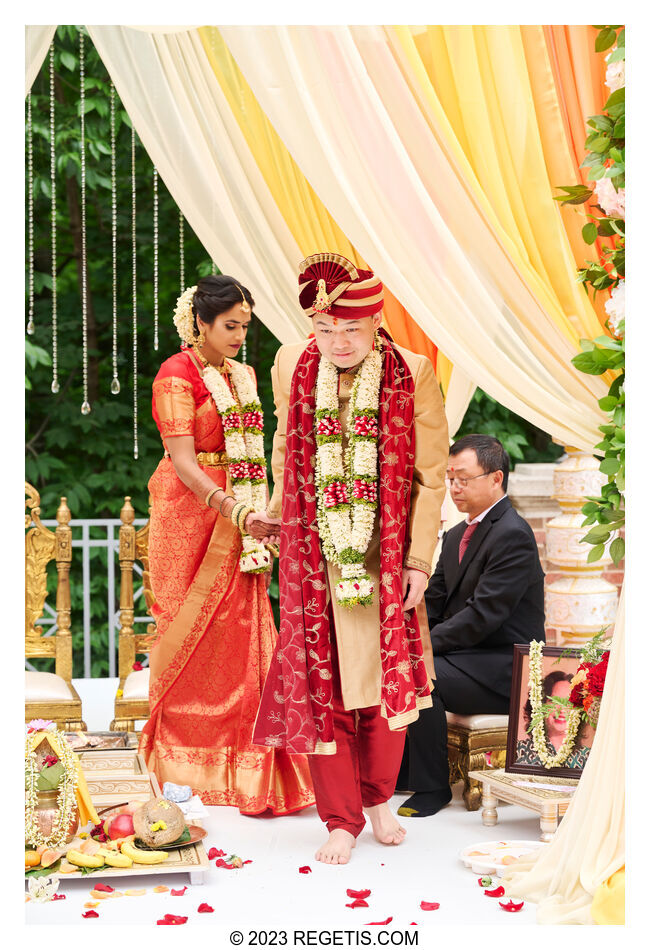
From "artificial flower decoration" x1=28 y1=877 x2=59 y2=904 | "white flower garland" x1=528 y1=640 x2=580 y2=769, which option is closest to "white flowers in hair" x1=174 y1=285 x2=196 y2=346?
"white flower garland" x1=528 y1=640 x2=580 y2=769

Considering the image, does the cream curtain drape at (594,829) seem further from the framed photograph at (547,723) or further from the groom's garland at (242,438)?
the groom's garland at (242,438)

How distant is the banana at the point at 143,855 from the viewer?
10.1 feet

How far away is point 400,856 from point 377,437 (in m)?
1.20

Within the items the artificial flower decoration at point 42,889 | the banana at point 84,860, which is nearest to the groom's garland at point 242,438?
the banana at point 84,860

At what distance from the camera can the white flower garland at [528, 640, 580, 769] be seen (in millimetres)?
3428

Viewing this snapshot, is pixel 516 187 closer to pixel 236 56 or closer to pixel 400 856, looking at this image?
pixel 236 56

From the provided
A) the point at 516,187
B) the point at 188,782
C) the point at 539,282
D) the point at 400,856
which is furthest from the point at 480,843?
→ the point at 516,187

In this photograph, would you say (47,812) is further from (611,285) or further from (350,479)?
(611,285)

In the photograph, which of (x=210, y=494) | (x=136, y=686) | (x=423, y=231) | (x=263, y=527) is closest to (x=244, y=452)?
(x=210, y=494)

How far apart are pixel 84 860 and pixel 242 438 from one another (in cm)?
146

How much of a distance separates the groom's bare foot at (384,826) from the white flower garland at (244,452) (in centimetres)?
90

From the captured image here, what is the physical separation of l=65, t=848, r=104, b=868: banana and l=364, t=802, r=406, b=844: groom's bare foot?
811mm

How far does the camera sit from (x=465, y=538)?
4.05 meters

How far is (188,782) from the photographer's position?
12.7 feet
